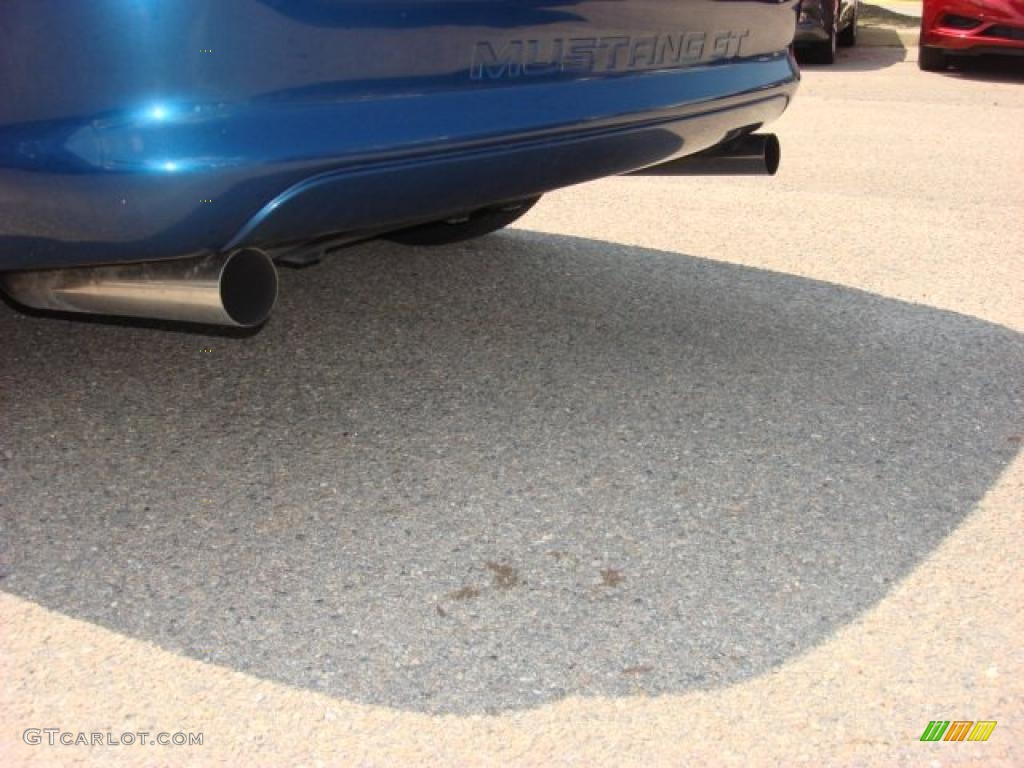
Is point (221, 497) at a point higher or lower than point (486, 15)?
lower

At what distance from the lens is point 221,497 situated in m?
2.55

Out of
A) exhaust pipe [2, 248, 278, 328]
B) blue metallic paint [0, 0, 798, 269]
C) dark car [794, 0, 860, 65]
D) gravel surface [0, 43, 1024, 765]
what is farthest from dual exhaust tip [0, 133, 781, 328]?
dark car [794, 0, 860, 65]

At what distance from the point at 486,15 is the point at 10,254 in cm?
92

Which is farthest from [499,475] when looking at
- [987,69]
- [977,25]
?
[987,69]

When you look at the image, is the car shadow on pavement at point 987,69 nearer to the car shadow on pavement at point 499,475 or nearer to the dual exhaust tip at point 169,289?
the car shadow on pavement at point 499,475

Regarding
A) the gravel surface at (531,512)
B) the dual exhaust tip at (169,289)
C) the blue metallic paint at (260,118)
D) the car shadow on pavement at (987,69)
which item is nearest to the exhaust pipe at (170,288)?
the dual exhaust tip at (169,289)

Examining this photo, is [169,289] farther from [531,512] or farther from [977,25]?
[977,25]

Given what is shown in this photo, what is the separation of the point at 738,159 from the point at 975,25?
6643 millimetres

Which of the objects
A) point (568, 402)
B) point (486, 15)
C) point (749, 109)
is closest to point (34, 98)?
point (486, 15)

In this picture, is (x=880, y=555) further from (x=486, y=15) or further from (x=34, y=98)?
(x=34, y=98)

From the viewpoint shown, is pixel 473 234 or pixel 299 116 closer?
pixel 299 116

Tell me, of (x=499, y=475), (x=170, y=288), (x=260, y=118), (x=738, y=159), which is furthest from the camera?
(x=738, y=159)

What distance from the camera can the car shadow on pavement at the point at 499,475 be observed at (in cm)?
210

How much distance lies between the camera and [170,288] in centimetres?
241
